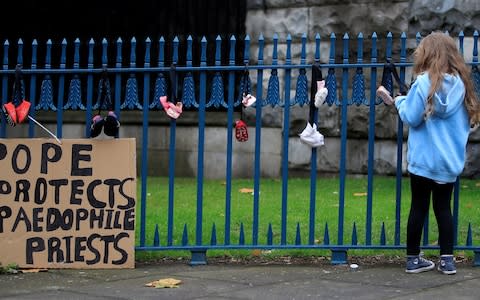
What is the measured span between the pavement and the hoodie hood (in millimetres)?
1173

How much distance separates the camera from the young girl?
6.22 meters

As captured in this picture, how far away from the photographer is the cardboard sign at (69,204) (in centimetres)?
678

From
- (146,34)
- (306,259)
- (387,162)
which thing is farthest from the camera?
(146,34)

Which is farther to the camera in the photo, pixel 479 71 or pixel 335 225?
pixel 335 225

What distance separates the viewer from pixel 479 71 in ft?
21.9

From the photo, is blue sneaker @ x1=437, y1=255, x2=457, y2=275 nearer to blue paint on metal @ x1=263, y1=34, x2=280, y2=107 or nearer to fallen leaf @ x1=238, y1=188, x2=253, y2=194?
blue paint on metal @ x1=263, y1=34, x2=280, y2=107

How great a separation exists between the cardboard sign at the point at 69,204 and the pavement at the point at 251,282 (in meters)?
0.15

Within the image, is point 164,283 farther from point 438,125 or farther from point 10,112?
point 438,125

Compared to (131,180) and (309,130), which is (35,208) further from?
(309,130)

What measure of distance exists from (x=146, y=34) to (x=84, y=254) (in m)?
6.75

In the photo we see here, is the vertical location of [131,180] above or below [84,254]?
above

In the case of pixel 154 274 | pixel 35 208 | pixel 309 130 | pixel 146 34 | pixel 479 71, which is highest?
pixel 146 34

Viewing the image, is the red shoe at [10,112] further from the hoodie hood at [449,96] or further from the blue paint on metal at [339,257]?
the hoodie hood at [449,96]

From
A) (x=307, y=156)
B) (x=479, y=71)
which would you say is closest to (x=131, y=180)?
(x=479, y=71)
